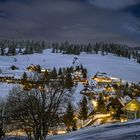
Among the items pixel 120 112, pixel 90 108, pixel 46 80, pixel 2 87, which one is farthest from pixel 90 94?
pixel 46 80

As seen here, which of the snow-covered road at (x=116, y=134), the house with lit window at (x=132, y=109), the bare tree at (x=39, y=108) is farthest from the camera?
the house with lit window at (x=132, y=109)

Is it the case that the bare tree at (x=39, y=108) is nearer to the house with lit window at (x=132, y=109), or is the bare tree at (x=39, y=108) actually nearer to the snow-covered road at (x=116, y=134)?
the snow-covered road at (x=116, y=134)

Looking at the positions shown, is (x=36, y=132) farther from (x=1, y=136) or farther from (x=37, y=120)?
(x=1, y=136)

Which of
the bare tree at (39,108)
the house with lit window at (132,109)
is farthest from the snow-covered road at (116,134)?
the house with lit window at (132,109)

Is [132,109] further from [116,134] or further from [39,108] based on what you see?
[116,134]

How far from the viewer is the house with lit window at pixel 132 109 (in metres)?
95.1

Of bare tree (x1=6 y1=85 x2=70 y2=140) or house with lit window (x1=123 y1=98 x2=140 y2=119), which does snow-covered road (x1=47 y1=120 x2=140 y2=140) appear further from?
house with lit window (x1=123 y1=98 x2=140 y2=119)

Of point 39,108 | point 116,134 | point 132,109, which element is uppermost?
point 39,108

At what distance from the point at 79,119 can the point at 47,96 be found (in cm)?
7670

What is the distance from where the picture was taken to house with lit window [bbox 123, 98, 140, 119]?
9512cm

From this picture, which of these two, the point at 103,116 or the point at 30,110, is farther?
the point at 103,116

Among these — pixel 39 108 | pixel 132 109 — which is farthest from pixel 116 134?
pixel 132 109

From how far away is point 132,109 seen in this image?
9606 cm

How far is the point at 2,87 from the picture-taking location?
168000mm
